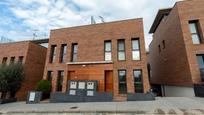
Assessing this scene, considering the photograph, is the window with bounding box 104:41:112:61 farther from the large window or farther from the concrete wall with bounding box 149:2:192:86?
the large window

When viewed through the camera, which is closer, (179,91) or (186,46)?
(186,46)

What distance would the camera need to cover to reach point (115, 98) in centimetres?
1053

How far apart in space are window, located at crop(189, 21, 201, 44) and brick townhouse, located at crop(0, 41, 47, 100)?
16350mm

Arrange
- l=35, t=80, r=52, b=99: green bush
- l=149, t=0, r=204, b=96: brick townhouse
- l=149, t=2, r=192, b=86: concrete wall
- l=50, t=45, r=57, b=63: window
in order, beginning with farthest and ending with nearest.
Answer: l=50, t=45, r=57, b=63: window → l=35, t=80, r=52, b=99: green bush → l=149, t=2, r=192, b=86: concrete wall → l=149, t=0, r=204, b=96: brick townhouse

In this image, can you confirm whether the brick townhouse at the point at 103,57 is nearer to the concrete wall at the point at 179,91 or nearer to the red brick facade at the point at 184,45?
the red brick facade at the point at 184,45

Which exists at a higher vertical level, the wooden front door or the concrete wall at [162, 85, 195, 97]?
the wooden front door

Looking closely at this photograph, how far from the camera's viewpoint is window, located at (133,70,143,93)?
10.7 m

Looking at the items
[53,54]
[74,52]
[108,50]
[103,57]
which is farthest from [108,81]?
[53,54]

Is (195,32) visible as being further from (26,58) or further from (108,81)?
(26,58)

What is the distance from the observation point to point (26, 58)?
14688 mm

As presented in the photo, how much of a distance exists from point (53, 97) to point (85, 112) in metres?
4.70

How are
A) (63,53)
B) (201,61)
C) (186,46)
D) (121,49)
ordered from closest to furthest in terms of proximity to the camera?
(201,61) < (186,46) < (121,49) < (63,53)

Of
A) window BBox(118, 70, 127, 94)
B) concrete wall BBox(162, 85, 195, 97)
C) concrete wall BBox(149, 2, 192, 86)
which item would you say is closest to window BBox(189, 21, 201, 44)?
concrete wall BBox(149, 2, 192, 86)

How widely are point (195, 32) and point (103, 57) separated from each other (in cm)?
818
